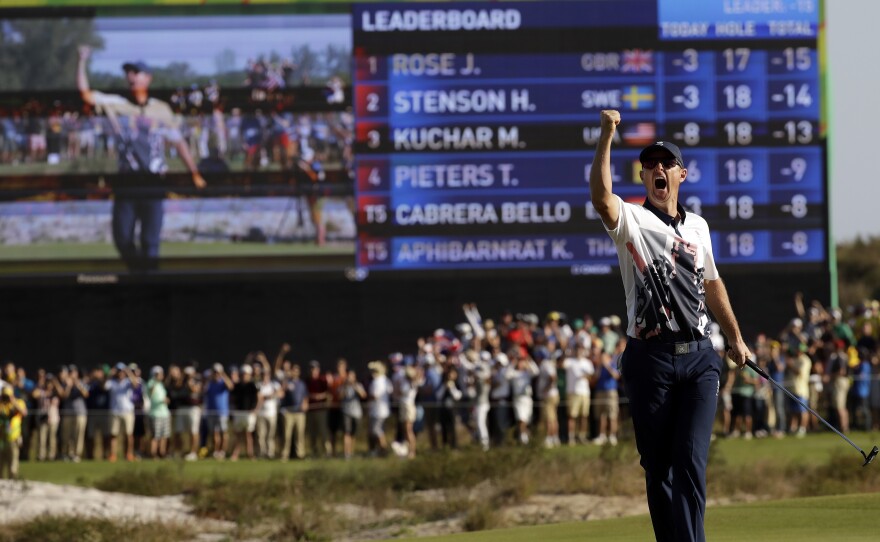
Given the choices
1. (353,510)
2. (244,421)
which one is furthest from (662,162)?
(244,421)

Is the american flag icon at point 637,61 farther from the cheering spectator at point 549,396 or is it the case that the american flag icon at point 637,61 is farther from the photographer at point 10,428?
the photographer at point 10,428

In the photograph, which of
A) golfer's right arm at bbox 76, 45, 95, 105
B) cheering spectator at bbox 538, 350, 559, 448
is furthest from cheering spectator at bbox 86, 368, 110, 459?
cheering spectator at bbox 538, 350, 559, 448

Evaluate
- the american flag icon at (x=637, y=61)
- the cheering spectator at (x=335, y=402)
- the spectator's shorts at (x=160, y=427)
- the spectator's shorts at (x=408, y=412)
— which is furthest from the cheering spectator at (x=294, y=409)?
the american flag icon at (x=637, y=61)

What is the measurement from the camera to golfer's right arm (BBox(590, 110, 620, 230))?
6.44 m

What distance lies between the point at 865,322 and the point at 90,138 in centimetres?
1098

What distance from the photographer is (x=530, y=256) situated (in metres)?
23.9

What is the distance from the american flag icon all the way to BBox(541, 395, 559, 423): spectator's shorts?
15.2ft

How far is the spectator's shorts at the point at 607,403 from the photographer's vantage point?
23028 millimetres

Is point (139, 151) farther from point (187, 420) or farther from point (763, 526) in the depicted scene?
point (763, 526)

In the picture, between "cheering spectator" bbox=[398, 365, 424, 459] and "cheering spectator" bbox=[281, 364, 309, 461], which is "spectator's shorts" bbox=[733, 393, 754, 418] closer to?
"cheering spectator" bbox=[398, 365, 424, 459]

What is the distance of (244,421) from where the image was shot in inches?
922

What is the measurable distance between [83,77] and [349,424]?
5952 millimetres

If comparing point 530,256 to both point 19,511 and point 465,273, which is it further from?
point 19,511

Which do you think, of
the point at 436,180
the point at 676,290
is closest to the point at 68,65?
the point at 436,180
